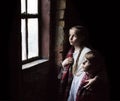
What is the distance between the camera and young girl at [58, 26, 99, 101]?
2402 millimetres

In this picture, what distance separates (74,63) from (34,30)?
23.1 inches

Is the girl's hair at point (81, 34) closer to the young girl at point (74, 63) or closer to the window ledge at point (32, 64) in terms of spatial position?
the young girl at point (74, 63)

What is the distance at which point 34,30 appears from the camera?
2.68 metres

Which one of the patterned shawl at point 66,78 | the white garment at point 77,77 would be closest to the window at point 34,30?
the patterned shawl at point 66,78

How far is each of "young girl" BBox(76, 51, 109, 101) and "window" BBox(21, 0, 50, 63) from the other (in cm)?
61

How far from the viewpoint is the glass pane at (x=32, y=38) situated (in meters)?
2.60

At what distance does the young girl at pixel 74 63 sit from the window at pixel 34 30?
0.38 m

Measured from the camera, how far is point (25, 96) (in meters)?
2.40

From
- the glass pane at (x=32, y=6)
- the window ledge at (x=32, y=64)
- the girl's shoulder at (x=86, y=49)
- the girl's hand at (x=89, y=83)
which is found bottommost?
the girl's hand at (x=89, y=83)

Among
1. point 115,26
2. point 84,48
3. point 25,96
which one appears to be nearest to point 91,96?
point 84,48

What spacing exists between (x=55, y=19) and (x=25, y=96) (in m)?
0.92

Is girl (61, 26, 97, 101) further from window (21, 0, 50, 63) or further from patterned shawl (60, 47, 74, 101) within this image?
window (21, 0, 50, 63)

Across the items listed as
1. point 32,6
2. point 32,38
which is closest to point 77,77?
point 32,38

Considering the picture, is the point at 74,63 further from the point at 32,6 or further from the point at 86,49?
the point at 32,6
